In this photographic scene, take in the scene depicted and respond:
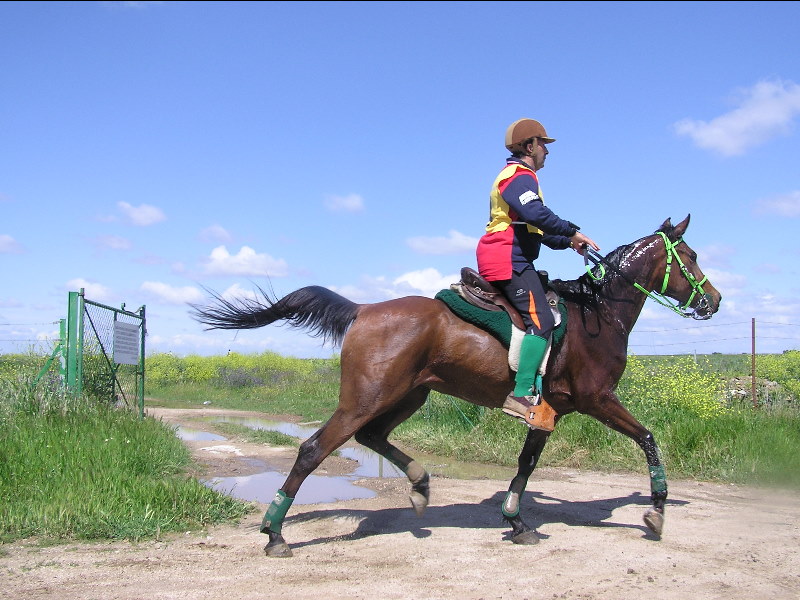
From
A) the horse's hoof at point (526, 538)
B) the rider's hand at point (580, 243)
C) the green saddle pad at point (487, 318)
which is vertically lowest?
the horse's hoof at point (526, 538)

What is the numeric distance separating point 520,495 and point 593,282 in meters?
2.08

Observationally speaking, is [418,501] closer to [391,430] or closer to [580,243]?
[391,430]

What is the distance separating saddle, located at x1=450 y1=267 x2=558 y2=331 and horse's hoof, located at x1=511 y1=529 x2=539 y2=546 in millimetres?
1694

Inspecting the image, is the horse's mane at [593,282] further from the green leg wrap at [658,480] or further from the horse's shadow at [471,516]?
the horse's shadow at [471,516]

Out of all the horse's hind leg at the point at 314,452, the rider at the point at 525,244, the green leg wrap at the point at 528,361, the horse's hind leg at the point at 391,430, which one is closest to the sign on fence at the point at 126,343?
the horse's hind leg at the point at 391,430

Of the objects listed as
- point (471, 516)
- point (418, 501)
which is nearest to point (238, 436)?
point (471, 516)

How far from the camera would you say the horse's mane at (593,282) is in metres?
6.58

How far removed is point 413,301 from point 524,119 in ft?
6.35

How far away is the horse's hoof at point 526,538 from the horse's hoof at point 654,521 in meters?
0.91

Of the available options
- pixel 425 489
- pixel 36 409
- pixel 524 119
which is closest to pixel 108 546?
pixel 425 489

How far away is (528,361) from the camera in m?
5.86

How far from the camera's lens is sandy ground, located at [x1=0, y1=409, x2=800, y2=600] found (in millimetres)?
4617

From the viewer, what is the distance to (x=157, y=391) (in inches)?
1234

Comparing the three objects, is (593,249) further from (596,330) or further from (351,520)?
(351,520)
